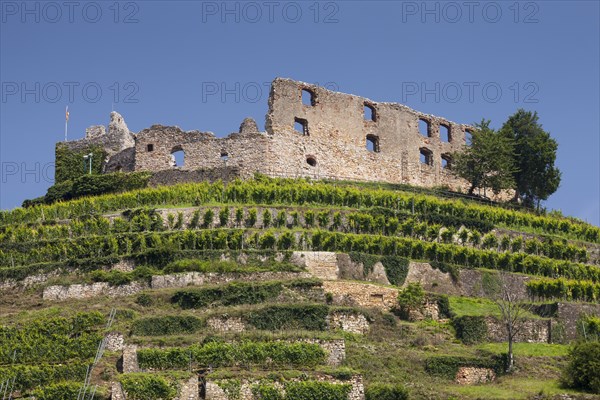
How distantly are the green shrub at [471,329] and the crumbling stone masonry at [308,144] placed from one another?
17025 millimetres

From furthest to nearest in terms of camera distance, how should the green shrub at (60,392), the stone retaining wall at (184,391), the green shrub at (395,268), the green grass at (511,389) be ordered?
the green shrub at (395,268) → the green grass at (511,389) → the green shrub at (60,392) → the stone retaining wall at (184,391)

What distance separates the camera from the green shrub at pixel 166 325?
137ft

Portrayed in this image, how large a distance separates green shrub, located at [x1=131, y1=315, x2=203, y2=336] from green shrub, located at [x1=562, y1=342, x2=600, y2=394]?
41.7 ft

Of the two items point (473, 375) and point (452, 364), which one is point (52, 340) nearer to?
point (452, 364)

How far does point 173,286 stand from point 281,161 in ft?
49.4

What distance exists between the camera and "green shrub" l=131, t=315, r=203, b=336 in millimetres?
41656

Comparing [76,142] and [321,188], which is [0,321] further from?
[76,142]

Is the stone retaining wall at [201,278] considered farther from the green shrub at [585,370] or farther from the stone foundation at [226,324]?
the green shrub at [585,370]

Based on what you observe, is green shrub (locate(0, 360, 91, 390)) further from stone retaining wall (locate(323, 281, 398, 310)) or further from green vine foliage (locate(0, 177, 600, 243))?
green vine foliage (locate(0, 177, 600, 243))

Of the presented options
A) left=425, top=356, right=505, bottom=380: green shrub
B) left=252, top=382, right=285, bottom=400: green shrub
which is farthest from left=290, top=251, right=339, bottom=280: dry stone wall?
left=252, top=382, right=285, bottom=400: green shrub

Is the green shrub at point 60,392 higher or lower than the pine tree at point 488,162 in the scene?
lower

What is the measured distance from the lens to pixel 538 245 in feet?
183

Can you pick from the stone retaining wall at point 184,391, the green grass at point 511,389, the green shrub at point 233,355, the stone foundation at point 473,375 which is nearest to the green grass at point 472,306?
the stone foundation at point 473,375

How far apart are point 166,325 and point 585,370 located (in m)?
14.2
